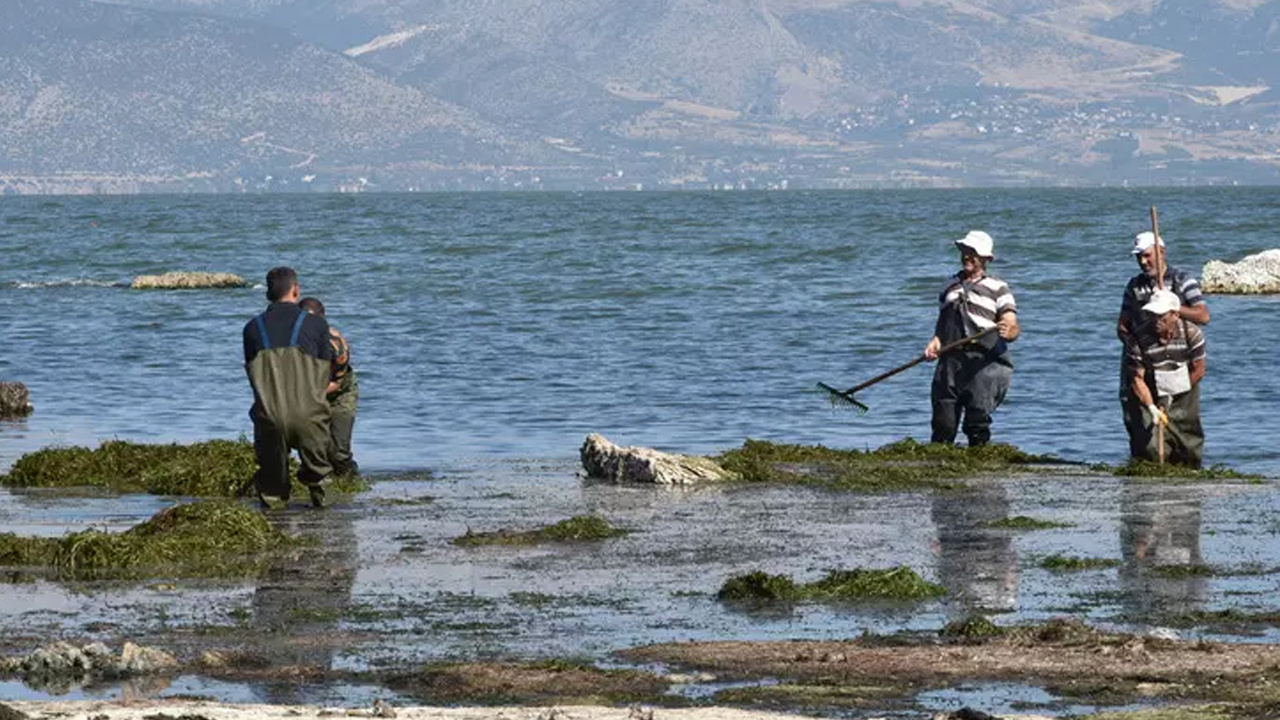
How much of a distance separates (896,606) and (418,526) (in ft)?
15.1

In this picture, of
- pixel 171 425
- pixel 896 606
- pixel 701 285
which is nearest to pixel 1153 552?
pixel 896 606

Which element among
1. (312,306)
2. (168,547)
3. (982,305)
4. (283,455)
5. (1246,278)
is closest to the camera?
(168,547)

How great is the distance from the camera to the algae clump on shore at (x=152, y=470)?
17625 millimetres

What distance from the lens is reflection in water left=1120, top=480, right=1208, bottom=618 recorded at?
1197cm

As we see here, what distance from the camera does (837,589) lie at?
12344mm

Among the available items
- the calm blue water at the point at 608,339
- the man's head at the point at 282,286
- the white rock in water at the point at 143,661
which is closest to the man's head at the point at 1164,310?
the calm blue water at the point at 608,339

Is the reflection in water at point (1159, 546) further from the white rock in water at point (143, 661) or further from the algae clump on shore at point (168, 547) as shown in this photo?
the algae clump on shore at point (168, 547)

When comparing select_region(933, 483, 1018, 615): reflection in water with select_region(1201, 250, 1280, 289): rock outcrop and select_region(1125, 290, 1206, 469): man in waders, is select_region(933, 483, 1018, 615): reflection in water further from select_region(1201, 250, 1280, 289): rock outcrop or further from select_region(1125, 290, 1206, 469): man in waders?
select_region(1201, 250, 1280, 289): rock outcrop

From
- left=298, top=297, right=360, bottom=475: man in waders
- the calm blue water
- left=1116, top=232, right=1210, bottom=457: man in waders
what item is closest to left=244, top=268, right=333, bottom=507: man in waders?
left=298, top=297, right=360, bottom=475: man in waders

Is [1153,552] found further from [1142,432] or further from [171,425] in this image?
[171,425]

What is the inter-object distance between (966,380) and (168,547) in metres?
8.11

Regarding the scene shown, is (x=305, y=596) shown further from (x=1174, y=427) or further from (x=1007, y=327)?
(x=1174, y=427)

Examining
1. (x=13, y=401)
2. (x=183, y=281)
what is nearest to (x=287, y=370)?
(x=13, y=401)

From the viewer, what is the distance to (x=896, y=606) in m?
12.0
